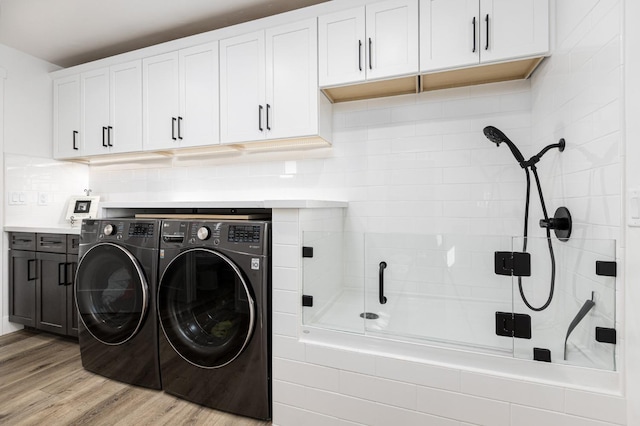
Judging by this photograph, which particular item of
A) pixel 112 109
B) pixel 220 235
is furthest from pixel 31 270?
pixel 220 235

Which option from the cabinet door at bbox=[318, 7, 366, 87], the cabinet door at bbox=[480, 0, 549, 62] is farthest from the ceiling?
the cabinet door at bbox=[480, 0, 549, 62]

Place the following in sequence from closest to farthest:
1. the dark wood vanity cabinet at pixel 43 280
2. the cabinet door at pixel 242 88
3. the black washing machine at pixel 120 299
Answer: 1. the black washing machine at pixel 120 299
2. the cabinet door at pixel 242 88
3. the dark wood vanity cabinet at pixel 43 280

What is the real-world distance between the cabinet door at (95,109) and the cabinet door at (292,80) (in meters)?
1.57

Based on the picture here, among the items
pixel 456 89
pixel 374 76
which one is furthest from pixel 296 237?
pixel 456 89

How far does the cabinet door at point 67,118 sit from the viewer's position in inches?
113

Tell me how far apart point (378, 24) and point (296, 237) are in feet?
4.47

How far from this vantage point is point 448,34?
1.76 m

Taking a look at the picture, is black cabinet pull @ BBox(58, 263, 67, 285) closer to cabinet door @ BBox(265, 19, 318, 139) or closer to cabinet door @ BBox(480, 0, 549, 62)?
cabinet door @ BBox(265, 19, 318, 139)

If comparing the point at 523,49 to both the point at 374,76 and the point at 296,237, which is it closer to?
the point at 374,76

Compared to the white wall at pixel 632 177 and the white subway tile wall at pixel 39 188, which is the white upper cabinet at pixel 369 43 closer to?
the white wall at pixel 632 177

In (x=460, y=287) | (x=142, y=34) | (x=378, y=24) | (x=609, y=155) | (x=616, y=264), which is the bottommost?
(x=460, y=287)

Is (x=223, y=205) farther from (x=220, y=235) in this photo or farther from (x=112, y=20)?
(x=112, y=20)

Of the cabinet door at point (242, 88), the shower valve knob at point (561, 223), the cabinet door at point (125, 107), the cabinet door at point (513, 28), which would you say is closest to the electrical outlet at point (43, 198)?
the cabinet door at point (125, 107)

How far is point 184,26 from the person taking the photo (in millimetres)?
2488
